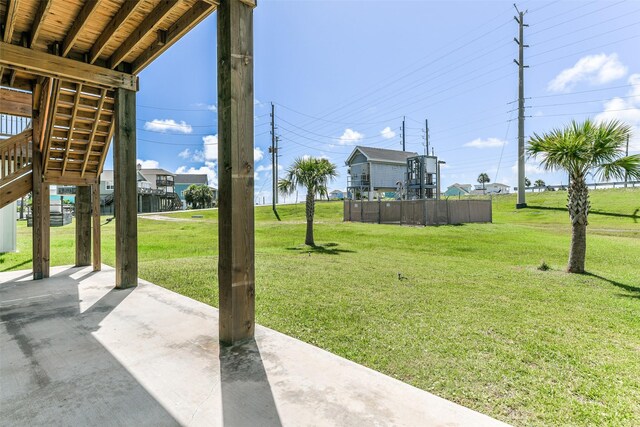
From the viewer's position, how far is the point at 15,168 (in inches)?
212

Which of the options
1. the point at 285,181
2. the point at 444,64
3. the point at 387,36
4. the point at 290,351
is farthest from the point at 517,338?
the point at 444,64

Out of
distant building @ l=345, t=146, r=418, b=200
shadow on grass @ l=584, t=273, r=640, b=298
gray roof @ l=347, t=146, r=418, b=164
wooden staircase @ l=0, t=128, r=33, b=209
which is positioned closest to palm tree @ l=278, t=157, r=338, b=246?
wooden staircase @ l=0, t=128, r=33, b=209

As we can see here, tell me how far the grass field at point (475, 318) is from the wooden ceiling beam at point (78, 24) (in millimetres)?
3645

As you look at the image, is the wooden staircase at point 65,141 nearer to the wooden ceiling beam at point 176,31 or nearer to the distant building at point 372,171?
the wooden ceiling beam at point 176,31

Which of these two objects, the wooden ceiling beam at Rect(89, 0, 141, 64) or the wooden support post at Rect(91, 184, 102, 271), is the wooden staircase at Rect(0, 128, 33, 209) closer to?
the wooden support post at Rect(91, 184, 102, 271)

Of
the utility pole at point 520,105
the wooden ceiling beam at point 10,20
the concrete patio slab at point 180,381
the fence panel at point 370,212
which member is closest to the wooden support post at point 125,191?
the wooden ceiling beam at point 10,20

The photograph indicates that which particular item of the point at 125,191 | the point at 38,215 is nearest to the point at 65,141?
the point at 38,215

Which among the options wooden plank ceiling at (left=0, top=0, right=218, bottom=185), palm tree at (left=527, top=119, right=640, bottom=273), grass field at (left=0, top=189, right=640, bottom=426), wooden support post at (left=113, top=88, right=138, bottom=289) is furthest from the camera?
palm tree at (left=527, top=119, right=640, bottom=273)

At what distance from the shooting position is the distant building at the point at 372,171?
97.9 feet

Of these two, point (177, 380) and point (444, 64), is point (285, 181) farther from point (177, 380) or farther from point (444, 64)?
point (444, 64)

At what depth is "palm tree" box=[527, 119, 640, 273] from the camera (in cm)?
663

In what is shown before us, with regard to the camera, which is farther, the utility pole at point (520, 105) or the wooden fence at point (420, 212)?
the utility pole at point (520, 105)

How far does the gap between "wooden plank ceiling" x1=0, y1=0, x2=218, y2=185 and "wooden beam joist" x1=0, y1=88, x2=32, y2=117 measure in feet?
0.05

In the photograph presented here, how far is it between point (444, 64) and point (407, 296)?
135 feet
